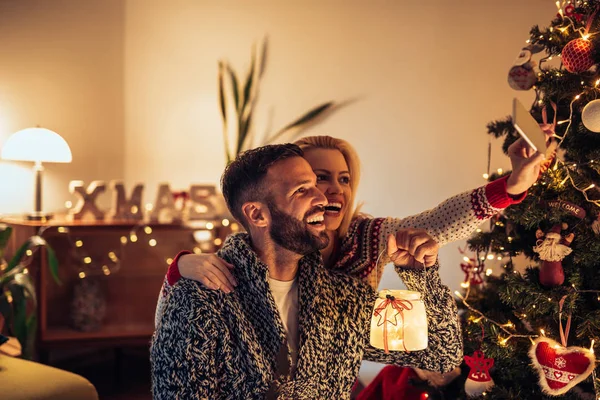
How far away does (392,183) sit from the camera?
4.13 meters

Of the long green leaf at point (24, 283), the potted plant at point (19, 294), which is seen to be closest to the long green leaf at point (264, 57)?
the potted plant at point (19, 294)

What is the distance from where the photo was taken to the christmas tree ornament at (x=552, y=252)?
1.97 metres

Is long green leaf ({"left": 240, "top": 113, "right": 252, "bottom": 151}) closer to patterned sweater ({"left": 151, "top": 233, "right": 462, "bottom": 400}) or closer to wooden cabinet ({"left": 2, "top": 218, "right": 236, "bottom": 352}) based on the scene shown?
wooden cabinet ({"left": 2, "top": 218, "right": 236, "bottom": 352})

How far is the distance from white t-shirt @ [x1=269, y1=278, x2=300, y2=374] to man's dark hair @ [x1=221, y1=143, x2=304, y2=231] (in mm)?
196

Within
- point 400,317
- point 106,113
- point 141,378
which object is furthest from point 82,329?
point 400,317

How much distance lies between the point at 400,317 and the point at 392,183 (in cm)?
264

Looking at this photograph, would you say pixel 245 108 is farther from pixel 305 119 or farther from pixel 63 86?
pixel 63 86

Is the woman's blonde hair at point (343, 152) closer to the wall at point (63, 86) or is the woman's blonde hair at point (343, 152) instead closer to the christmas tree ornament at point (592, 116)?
the christmas tree ornament at point (592, 116)

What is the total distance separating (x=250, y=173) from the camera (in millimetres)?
1842

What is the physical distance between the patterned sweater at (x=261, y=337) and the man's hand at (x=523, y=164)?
1.03 ft

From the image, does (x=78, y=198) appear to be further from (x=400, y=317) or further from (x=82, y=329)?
Result: (x=400, y=317)

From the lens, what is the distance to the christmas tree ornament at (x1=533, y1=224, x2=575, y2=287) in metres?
1.97

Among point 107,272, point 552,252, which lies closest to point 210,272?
point 552,252

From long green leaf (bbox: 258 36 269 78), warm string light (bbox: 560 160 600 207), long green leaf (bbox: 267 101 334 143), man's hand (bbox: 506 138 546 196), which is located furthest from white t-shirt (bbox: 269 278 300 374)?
long green leaf (bbox: 258 36 269 78)
